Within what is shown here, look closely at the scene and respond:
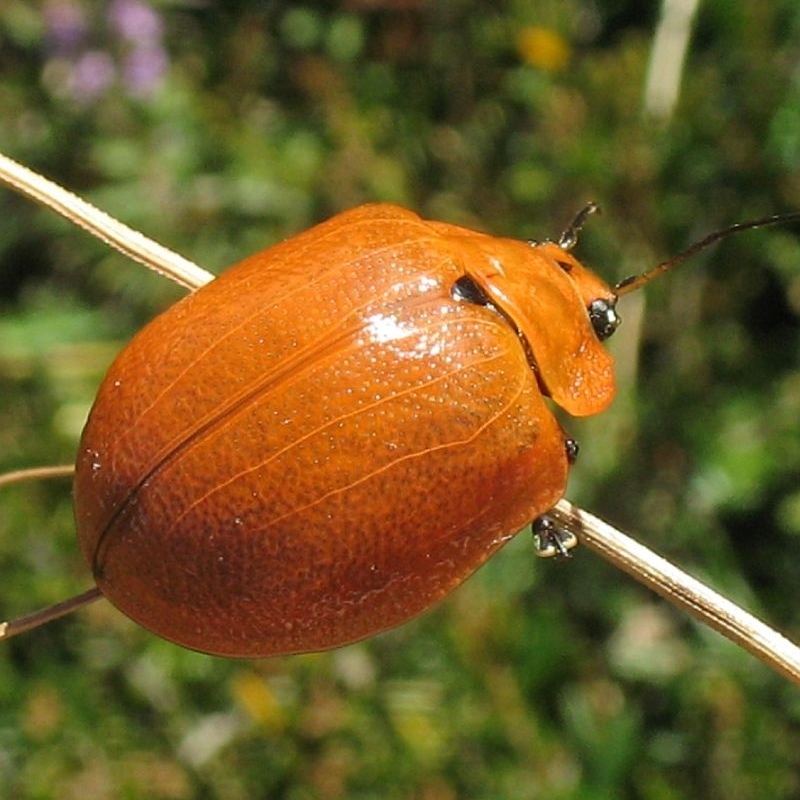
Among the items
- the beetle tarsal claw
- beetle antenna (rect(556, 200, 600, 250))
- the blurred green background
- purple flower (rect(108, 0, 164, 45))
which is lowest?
the blurred green background

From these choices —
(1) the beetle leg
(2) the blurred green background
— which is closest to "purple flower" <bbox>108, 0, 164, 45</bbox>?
(2) the blurred green background

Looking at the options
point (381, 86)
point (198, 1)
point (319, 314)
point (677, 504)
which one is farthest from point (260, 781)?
point (198, 1)

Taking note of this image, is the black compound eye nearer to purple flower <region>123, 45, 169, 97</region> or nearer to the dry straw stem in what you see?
the dry straw stem

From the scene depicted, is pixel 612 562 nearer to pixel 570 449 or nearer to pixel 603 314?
pixel 570 449

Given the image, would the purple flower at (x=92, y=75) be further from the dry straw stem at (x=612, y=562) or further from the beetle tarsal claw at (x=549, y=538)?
the beetle tarsal claw at (x=549, y=538)

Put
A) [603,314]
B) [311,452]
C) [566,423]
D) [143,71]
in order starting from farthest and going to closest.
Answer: [143,71] < [566,423] < [603,314] < [311,452]

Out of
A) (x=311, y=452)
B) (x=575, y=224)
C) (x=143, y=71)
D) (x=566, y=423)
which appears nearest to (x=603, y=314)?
(x=575, y=224)

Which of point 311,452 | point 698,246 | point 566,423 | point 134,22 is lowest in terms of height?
point 566,423
